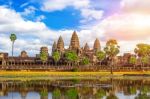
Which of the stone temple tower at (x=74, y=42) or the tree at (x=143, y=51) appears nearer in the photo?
the tree at (x=143, y=51)

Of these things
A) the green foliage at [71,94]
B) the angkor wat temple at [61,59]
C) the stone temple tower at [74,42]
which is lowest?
the green foliage at [71,94]

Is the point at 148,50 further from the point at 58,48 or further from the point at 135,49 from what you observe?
the point at 58,48

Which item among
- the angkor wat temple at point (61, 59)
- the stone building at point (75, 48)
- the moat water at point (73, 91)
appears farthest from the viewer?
the stone building at point (75, 48)

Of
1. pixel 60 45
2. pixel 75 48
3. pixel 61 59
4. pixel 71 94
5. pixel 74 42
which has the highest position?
pixel 74 42

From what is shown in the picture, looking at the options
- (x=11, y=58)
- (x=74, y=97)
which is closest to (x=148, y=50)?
(x=11, y=58)

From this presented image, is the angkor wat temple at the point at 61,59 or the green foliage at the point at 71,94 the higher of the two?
the angkor wat temple at the point at 61,59

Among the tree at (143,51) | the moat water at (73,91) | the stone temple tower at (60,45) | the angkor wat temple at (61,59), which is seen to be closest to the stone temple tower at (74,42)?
the angkor wat temple at (61,59)

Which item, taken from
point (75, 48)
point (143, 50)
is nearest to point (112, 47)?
point (143, 50)

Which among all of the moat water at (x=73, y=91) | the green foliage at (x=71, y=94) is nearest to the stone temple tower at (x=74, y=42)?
the moat water at (x=73, y=91)

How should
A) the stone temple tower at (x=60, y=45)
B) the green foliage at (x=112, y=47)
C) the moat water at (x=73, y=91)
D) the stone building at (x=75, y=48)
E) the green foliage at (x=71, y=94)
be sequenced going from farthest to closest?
the stone temple tower at (x=60, y=45) → the stone building at (x=75, y=48) → the green foliage at (x=112, y=47) → the moat water at (x=73, y=91) → the green foliage at (x=71, y=94)

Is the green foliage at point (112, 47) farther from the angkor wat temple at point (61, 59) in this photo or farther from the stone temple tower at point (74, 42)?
the stone temple tower at point (74, 42)

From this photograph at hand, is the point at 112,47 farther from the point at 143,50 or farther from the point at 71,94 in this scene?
the point at 71,94

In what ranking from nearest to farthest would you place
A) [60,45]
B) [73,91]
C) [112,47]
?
[73,91] → [112,47] → [60,45]

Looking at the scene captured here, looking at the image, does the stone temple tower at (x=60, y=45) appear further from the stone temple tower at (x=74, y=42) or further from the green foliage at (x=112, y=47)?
the green foliage at (x=112, y=47)
